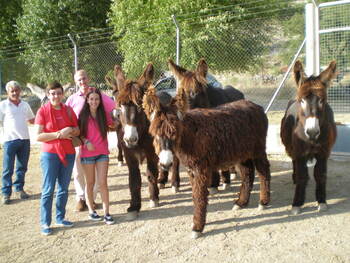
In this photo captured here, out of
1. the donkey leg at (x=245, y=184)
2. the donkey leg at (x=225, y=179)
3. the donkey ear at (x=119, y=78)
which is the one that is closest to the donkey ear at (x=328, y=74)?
the donkey leg at (x=245, y=184)

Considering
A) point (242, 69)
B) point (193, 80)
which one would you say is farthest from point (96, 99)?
point (242, 69)

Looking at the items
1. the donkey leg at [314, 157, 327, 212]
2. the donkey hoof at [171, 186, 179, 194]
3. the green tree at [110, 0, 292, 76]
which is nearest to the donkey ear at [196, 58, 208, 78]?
the donkey hoof at [171, 186, 179, 194]

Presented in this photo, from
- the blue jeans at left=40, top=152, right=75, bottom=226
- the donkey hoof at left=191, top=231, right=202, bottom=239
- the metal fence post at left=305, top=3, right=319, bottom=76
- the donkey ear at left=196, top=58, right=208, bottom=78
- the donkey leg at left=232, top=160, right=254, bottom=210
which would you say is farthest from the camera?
the metal fence post at left=305, top=3, right=319, bottom=76

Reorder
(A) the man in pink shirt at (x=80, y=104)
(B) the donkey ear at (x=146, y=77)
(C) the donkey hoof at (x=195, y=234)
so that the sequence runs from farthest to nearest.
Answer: (A) the man in pink shirt at (x=80, y=104) < (B) the donkey ear at (x=146, y=77) < (C) the donkey hoof at (x=195, y=234)

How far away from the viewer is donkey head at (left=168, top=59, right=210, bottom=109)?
18.3 ft

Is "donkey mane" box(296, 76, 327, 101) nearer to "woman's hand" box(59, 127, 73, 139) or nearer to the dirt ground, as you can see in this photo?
the dirt ground

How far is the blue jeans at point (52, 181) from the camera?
4387 mm

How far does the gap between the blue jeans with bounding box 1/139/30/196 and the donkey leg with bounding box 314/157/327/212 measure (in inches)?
201

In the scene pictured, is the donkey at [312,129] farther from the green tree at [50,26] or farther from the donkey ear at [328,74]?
the green tree at [50,26]

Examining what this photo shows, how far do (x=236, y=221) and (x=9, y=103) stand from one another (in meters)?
4.61

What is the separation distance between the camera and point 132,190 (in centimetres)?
494

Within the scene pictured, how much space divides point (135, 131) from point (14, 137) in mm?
2928

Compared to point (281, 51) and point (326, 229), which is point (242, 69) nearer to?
point (281, 51)

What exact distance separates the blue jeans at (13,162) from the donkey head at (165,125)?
3389 millimetres
